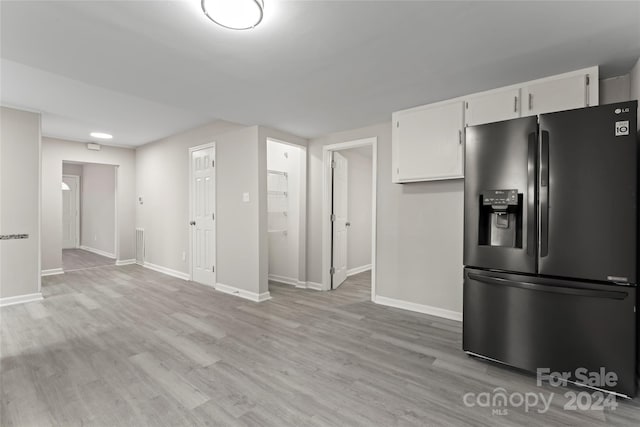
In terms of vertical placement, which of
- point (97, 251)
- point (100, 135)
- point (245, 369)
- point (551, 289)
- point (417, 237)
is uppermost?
point (100, 135)

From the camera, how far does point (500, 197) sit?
7.14 feet

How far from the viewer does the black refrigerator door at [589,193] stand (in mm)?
1808

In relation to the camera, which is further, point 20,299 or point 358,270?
point 358,270

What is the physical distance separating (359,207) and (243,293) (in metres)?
2.81

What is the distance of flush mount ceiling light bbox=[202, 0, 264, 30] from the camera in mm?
1517

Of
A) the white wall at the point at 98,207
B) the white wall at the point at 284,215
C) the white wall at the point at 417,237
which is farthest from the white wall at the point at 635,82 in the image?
the white wall at the point at 98,207

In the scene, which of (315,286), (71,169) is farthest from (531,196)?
(71,169)

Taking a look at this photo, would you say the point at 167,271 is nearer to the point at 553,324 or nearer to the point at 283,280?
the point at 283,280

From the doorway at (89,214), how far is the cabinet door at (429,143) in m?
6.53

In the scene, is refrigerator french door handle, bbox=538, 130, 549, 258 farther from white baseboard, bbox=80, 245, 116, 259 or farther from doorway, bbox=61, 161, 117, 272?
white baseboard, bbox=80, 245, 116, 259

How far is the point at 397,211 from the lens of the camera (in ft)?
11.9

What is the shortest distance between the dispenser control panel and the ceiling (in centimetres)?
99

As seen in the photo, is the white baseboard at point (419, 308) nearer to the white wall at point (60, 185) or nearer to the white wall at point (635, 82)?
the white wall at point (635, 82)

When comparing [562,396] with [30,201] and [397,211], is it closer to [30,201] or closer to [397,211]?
[397,211]
